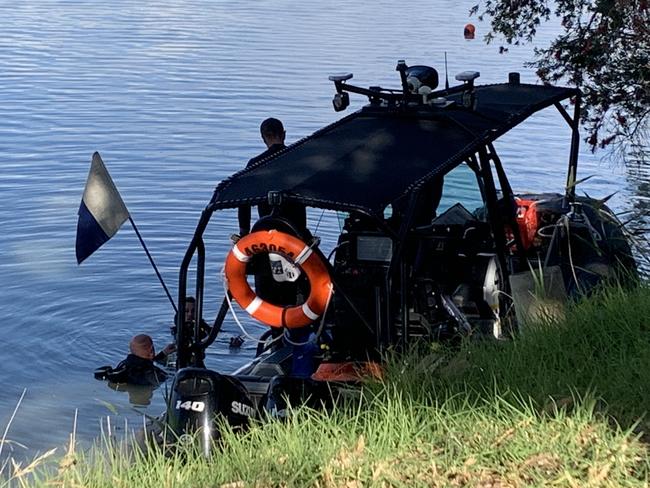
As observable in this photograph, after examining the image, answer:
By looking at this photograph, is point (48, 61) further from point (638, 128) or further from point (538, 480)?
point (538, 480)

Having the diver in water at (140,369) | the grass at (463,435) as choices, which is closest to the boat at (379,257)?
the grass at (463,435)

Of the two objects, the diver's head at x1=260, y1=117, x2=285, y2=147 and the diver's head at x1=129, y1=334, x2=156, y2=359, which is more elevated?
the diver's head at x1=260, y1=117, x2=285, y2=147

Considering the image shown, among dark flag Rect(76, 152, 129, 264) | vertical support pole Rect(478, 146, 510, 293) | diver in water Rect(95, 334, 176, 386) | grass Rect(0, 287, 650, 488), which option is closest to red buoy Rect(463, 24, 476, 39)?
diver in water Rect(95, 334, 176, 386)

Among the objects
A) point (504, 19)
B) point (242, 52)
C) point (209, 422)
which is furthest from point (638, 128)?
point (242, 52)

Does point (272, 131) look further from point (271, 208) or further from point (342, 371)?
point (342, 371)

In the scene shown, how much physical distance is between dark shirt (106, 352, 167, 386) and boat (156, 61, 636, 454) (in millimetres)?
1694

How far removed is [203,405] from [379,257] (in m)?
1.81

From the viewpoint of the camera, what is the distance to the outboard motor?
658 centimetres

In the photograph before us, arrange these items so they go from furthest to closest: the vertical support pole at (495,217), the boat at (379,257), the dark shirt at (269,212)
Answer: the dark shirt at (269,212)
the vertical support pole at (495,217)
the boat at (379,257)

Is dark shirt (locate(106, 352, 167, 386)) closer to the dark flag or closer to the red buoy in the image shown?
the dark flag

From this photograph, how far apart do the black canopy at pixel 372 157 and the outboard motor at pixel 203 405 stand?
116 centimetres

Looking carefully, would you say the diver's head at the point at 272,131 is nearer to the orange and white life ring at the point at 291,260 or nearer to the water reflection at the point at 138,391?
the water reflection at the point at 138,391

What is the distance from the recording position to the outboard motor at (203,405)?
6.58 m

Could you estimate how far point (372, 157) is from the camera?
26.6ft
